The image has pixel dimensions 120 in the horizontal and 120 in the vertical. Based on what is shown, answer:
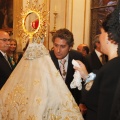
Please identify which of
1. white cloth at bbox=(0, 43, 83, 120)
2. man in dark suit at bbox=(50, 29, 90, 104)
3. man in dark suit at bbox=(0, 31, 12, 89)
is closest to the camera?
white cloth at bbox=(0, 43, 83, 120)

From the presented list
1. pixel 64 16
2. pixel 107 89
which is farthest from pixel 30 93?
pixel 64 16

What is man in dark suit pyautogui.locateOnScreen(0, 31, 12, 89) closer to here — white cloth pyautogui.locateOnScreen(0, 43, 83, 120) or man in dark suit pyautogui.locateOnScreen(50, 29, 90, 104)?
man in dark suit pyautogui.locateOnScreen(50, 29, 90, 104)

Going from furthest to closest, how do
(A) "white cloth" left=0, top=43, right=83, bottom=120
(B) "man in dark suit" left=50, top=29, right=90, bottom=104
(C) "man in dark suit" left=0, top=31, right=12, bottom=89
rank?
(C) "man in dark suit" left=0, top=31, right=12, bottom=89 → (B) "man in dark suit" left=50, top=29, right=90, bottom=104 → (A) "white cloth" left=0, top=43, right=83, bottom=120

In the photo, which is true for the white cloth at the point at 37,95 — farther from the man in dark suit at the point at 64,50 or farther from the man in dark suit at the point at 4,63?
the man in dark suit at the point at 4,63

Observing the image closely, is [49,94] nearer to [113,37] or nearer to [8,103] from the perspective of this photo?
[8,103]

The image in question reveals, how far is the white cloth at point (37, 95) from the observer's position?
221 cm

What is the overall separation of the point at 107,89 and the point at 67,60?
1814 mm

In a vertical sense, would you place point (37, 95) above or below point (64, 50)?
below

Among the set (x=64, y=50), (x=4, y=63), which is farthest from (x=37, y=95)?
(x=4, y=63)

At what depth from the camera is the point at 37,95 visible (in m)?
2.23

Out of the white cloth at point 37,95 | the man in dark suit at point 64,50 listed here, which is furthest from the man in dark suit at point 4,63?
the white cloth at point 37,95

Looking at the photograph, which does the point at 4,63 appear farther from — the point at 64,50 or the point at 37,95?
the point at 37,95

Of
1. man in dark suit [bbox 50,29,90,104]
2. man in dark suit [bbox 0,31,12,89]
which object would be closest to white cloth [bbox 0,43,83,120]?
man in dark suit [bbox 50,29,90,104]

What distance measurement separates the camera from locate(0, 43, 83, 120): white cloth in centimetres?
221
